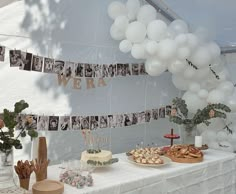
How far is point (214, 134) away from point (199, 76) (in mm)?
575

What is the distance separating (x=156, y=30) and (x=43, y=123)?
107 centimetres

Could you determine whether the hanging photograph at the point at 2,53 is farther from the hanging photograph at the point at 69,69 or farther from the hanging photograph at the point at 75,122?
the hanging photograph at the point at 75,122

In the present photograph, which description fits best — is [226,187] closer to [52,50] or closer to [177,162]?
[177,162]

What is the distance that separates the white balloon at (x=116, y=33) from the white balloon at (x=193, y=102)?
844 mm

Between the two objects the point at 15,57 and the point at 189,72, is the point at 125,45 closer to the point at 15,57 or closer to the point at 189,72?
the point at 189,72

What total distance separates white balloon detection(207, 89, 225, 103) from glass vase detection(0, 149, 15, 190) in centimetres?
186

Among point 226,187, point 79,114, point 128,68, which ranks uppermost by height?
point 128,68

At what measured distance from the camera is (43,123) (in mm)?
2129

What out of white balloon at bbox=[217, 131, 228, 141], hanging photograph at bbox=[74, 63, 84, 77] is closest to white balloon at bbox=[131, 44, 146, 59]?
hanging photograph at bbox=[74, 63, 84, 77]

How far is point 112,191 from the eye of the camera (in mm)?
1564

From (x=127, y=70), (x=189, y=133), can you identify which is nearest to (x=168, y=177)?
(x=189, y=133)

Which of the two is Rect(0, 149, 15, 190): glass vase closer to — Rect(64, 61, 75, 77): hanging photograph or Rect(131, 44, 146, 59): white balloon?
Rect(64, 61, 75, 77): hanging photograph

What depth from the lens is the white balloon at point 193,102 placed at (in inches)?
109

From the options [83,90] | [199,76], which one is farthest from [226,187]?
[83,90]
